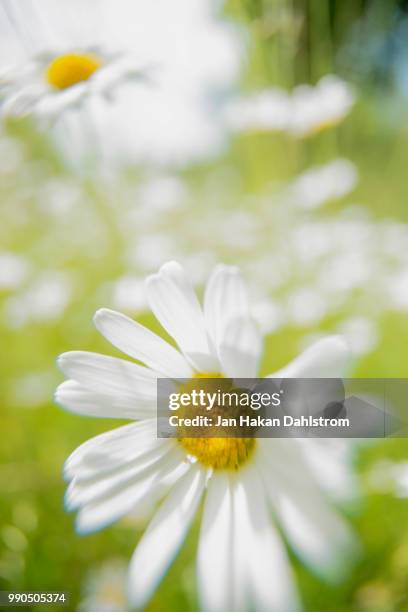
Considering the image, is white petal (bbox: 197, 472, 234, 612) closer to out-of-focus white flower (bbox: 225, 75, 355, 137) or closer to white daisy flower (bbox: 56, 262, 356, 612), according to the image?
white daisy flower (bbox: 56, 262, 356, 612)

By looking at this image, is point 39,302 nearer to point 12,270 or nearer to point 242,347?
point 12,270

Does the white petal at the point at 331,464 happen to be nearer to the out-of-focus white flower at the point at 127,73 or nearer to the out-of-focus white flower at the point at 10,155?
the out-of-focus white flower at the point at 127,73

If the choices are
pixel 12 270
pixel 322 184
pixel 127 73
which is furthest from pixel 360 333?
pixel 12 270

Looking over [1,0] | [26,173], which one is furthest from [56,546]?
[26,173]

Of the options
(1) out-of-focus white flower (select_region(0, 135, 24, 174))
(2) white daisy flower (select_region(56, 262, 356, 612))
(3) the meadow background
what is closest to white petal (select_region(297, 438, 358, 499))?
(2) white daisy flower (select_region(56, 262, 356, 612))

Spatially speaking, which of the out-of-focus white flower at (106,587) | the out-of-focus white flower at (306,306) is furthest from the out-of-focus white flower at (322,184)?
the out-of-focus white flower at (106,587)

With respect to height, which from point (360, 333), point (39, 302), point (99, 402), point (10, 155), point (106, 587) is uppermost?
point (10, 155)
